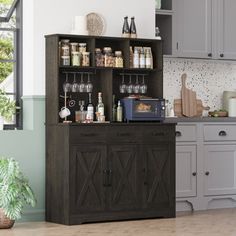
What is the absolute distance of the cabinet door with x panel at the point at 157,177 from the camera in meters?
8.04

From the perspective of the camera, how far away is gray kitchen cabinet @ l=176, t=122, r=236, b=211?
28.7 ft

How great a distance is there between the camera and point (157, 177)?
8102 mm

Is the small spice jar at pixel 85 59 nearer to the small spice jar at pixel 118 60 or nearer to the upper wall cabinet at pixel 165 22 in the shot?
the small spice jar at pixel 118 60

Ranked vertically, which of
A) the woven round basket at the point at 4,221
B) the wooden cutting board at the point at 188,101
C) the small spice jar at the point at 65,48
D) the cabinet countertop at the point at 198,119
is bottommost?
the woven round basket at the point at 4,221

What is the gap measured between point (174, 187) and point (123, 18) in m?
1.80

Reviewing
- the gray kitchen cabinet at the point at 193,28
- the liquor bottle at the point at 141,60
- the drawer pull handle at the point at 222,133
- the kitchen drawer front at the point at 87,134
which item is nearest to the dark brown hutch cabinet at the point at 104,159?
the kitchen drawer front at the point at 87,134

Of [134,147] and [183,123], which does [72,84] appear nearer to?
[134,147]

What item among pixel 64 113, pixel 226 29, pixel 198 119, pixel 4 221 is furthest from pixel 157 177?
pixel 226 29

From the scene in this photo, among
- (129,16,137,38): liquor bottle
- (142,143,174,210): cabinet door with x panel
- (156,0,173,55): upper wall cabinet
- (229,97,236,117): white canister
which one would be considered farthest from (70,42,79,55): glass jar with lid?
(229,97,236,117): white canister

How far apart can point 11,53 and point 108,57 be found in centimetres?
103

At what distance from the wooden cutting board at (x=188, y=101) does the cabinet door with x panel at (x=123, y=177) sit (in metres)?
1.39

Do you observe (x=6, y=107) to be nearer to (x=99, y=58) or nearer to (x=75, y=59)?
(x=75, y=59)

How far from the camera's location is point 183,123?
28.5 feet

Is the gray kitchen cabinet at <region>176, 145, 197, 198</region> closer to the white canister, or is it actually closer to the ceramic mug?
the white canister
